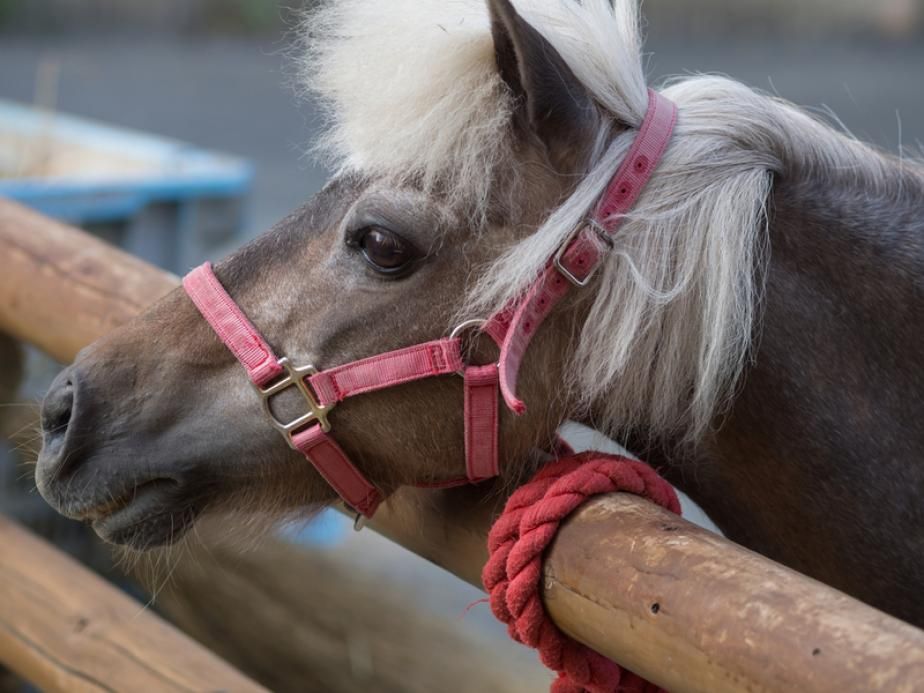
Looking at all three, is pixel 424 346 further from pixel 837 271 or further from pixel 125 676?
pixel 125 676

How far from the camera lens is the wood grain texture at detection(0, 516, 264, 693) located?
6.72 ft

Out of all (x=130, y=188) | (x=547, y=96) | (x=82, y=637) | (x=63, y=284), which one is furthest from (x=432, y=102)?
(x=130, y=188)

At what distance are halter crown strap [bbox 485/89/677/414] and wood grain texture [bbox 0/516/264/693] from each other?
0.84 m

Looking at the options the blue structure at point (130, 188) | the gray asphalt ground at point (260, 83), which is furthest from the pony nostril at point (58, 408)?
the gray asphalt ground at point (260, 83)

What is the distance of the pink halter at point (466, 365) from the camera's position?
5.04 ft

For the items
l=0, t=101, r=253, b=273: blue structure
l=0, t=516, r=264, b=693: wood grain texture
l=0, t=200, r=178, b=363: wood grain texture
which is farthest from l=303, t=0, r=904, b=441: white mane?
l=0, t=101, r=253, b=273: blue structure

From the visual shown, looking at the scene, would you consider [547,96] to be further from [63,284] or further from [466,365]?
[63,284]

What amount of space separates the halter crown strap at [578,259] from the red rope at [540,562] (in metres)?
0.13

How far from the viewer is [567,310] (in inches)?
62.0

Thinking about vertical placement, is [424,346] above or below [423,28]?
below

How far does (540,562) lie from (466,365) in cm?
30

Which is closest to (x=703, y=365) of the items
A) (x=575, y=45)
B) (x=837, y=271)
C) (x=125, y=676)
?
(x=837, y=271)

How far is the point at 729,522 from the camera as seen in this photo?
5.58 ft

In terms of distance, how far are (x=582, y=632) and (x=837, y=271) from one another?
2.10 feet
